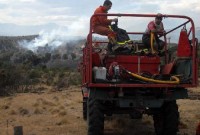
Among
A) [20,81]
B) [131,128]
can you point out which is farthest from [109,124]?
[20,81]

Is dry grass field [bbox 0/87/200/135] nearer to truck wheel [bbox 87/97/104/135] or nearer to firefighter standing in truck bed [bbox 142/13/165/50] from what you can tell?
truck wheel [bbox 87/97/104/135]

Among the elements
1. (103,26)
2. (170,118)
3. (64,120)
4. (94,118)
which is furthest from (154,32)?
(64,120)

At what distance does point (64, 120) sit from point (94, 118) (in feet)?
12.7

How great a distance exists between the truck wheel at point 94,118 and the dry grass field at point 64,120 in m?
1.89

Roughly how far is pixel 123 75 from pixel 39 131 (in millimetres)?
3150

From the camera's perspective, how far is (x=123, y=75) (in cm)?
962

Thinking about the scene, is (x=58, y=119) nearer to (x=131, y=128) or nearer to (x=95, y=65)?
(x=131, y=128)

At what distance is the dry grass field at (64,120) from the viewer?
1152 cm

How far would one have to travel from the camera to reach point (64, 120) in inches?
514

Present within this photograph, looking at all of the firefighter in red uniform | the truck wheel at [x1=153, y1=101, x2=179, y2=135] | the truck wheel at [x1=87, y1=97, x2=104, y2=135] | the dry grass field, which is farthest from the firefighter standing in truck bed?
the truck wheel at [x1=87, y1=97, x2=104, y2=135]

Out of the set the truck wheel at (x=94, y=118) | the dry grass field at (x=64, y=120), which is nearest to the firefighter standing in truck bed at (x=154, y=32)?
the dry grass field at (x=64, y=120)

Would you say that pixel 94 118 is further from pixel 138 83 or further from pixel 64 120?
pixel 64 120

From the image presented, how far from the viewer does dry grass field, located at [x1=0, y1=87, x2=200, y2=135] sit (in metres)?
11.5

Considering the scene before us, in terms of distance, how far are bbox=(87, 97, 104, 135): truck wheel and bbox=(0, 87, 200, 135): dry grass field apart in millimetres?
1887
